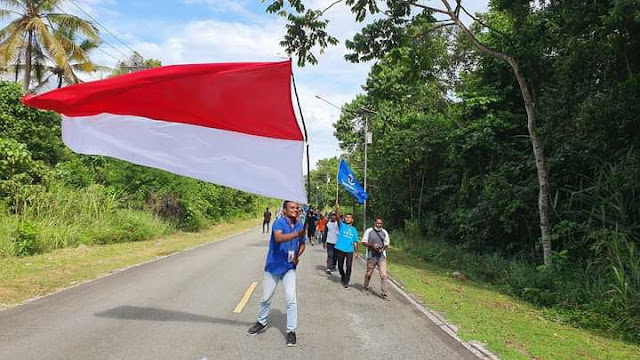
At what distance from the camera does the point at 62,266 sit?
12945 mm

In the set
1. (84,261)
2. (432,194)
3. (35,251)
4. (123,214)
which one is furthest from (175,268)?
(432,194)

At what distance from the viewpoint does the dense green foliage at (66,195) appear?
16.6 metres

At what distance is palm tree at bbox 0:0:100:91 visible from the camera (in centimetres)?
2805

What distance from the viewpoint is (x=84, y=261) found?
1423 cm

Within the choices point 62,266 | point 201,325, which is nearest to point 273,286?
point 201,325

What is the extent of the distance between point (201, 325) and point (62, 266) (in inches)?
299

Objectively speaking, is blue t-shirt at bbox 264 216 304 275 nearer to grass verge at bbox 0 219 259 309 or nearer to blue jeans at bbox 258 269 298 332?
blue jeans at bbox 258 269 298 332

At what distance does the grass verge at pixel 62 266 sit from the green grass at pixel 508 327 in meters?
7.48

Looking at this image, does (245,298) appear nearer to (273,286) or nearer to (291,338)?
(273,286)

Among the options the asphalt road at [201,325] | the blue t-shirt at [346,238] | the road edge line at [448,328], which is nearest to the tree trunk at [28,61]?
the asphalt road at [201,325]

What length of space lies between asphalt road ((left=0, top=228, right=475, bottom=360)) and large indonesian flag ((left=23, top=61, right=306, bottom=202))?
210 centimetres

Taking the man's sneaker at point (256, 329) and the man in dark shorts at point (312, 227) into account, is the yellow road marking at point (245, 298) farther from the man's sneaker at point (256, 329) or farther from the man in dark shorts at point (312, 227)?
the man in dark shorts at point (312, 227)

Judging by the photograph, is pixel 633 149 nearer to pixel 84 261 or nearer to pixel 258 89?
pixel 258 89

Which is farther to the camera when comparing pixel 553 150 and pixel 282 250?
pixel 553 150
